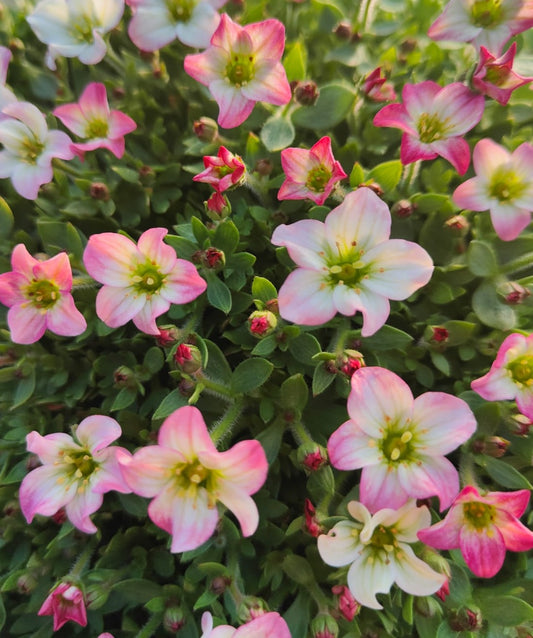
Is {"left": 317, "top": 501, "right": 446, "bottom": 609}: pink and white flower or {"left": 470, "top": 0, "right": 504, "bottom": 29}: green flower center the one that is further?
{"left": 470, "top": 0, "right": 504, "bottom": 29}: green flower center

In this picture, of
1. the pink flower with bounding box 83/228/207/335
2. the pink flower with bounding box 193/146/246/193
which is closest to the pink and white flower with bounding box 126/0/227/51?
the pink flower with bounding box 193/146/246/193

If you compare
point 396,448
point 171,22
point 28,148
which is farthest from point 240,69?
point 396,448

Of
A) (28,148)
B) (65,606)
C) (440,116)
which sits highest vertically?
(440,116)

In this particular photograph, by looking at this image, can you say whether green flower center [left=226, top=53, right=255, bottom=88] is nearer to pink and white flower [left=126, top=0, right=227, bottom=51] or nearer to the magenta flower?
pink and white flower [left=126, top=0, right=227, bottom=51]

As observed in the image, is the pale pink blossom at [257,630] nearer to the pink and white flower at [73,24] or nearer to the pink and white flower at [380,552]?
the pink and white flower at [380,552]

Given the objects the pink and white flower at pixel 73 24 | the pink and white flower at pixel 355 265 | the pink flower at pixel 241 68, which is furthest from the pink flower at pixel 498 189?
the pink and white flower at pixel 73 24

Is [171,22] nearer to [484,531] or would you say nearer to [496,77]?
[496,77]
